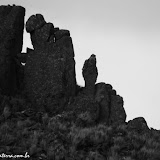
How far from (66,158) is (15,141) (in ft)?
12.0

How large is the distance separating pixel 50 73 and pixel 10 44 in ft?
17.2

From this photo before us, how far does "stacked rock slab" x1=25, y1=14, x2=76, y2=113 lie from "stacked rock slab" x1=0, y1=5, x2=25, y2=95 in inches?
56.8

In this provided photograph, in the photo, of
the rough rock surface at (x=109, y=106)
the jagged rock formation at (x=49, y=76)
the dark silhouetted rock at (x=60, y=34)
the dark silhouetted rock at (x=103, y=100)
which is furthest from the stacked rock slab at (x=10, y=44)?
the rough rock surface at (x=109, y=106)

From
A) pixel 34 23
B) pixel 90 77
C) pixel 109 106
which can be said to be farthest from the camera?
pixel 34 23

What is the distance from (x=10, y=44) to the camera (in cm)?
3291

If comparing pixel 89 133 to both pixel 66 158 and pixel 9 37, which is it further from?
pixel 9 37

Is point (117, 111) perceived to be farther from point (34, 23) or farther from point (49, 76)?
point (34, 23)

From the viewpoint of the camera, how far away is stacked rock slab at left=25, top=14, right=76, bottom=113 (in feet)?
104

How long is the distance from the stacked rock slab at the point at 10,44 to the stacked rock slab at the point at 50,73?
56.8 inches

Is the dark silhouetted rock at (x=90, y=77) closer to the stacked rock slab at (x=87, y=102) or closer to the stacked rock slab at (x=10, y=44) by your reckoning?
the stacked rock slab at (x=87, y=102)

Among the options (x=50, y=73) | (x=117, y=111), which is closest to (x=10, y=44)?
(x=50, y=73)

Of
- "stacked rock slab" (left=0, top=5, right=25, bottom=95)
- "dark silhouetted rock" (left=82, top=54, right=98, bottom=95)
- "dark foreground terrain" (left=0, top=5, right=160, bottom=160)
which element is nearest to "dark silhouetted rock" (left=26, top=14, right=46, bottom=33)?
"dark foreground terrain" (left=0, top=5, right=160, bottom=160)

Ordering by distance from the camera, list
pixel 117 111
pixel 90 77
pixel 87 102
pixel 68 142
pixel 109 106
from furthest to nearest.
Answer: pixel 90 77 < pixel 109 106 < pixel 117 111 < pixel 87 102 < pixel 68 142

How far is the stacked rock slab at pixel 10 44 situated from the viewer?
105 ft
